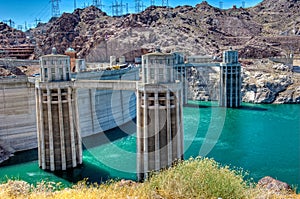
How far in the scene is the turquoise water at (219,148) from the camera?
25406 mm

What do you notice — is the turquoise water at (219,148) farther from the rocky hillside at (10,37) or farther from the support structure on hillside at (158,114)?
the rocky hillside at (10,37)

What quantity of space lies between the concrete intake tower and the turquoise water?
1.14 meters

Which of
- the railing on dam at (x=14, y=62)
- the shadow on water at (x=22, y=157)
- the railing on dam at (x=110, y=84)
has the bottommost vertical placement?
the shadow on water at (x=22, y=157)

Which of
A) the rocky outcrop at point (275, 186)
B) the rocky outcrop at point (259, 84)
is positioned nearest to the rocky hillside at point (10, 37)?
Answer: the rocky outcrop at point (259, 84)

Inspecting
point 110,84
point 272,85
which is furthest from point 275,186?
A: point 272,85

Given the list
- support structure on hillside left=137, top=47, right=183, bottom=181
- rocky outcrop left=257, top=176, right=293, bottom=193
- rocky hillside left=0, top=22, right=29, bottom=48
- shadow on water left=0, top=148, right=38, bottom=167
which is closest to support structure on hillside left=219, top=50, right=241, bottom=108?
shadow on water left=0, top=148, right=38, bottom=167

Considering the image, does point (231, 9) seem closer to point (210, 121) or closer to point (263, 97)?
point (263, 97)

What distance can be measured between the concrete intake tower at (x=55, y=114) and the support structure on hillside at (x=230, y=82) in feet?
111

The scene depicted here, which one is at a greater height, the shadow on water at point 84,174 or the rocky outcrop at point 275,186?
the rocky outcrop at point 275,186

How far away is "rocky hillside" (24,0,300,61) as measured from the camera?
264ft

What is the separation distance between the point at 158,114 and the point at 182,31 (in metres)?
69.2

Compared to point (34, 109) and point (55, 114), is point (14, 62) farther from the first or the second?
point (55, 114)

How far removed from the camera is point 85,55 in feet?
263

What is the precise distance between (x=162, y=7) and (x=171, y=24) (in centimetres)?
1625
